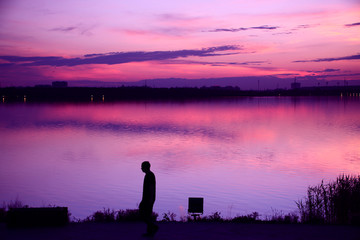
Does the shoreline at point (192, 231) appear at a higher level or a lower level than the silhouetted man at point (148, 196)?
lower

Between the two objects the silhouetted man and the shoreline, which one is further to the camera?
the shoreline

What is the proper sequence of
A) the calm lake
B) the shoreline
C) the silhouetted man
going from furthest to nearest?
the calm lake
the shoreline
the silhouetted man

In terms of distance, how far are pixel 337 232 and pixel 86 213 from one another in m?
11.3

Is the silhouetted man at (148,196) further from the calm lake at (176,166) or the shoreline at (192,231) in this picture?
the calm lake at (176,166)

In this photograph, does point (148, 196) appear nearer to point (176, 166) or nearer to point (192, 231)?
point (192, 231)

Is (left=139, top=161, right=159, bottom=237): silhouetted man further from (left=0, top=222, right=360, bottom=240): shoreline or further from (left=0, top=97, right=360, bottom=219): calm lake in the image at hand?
(left=0, top=97, right=360, bottom=219): calm lake

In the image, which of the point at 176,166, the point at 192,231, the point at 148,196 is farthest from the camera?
the point at 176,166

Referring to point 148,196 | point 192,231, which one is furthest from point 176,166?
point 148,196

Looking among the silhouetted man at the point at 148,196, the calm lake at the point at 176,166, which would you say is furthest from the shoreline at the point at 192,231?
the calm lake at the point at 176,166

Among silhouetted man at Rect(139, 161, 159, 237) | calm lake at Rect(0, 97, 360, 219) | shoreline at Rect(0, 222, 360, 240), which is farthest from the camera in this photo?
calm lake at Rect(0, 97, 360, 219)

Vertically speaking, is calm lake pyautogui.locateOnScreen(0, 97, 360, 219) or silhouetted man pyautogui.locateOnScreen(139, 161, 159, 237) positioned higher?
silhouetted man pyautogui.locateOnScreen(139, 161, 159, 237)

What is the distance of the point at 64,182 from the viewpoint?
24.6 m

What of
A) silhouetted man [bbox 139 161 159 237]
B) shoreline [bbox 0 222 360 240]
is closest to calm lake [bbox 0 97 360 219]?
shoreline [bbox 0 222 360 240]

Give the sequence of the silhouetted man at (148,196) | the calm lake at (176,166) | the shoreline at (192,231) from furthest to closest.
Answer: the calm lake at (176,166)
the shoreline at (192,231)
the silhouetted man at (148,196)
